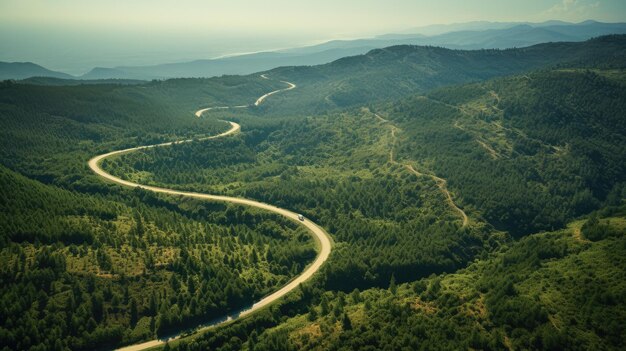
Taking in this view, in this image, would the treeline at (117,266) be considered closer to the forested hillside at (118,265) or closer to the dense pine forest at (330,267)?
the forested hillside at (118,265)

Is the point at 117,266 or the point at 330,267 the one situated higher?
the point at 117,266

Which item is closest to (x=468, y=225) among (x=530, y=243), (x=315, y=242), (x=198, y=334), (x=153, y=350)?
(x=530, y=243)

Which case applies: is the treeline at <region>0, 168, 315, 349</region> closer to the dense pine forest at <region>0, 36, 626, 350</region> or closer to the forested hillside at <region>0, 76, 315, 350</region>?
the forested hillside at <region>0, 76, 315, 350</region>

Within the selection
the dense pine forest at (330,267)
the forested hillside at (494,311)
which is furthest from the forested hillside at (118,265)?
the forested hillside at (494,311)

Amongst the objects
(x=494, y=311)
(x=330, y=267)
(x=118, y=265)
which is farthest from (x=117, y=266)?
(x=494, y=311)

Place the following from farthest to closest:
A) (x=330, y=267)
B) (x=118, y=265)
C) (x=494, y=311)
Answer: (x=330, y=267) → (x=118, y=265) → (x=494, y=311)

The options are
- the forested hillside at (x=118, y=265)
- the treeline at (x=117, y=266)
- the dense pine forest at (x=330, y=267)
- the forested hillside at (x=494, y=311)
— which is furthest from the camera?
the treeline at (x=117, y=266)

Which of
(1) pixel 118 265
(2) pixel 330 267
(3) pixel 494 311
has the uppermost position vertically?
(1) pixel 118 265

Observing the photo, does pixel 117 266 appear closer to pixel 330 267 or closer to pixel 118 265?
pixel 118 265

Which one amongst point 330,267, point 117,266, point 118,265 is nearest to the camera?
point 117,266

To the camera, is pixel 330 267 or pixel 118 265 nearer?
pixel 118 265

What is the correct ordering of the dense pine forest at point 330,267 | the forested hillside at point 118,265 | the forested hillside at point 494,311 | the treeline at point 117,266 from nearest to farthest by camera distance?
the forested hillside at point 494,311 → the dense pine forest at point 330,267 → the forested hillside at point 118,265 → the treeline at point 117,266

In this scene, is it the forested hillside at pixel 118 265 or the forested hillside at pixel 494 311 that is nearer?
the forested hillside at pixel 494 311
